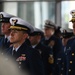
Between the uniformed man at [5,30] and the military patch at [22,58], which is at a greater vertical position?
the uniformed man at [5,30]

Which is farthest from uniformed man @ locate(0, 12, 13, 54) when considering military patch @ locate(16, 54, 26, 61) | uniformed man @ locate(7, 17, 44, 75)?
military patch @ locate(16, 54, 26, 61)

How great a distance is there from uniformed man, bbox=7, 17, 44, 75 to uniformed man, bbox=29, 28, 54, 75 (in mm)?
1470

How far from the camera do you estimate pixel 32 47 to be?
15.4 feet

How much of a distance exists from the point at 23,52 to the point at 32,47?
0.78 metres

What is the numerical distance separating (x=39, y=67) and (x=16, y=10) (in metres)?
5.05

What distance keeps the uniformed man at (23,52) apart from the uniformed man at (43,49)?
1470mm

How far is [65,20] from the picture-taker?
862 centimetres

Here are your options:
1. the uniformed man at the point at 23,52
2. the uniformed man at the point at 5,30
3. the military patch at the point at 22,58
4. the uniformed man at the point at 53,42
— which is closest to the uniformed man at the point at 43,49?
the uniformed man at the point at 53,42

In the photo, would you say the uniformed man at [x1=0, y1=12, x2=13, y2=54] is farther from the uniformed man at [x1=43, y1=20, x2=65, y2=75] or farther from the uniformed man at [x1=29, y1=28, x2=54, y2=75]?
the uniformed man at [x1=43, y1=20, x2=65, y2=75]

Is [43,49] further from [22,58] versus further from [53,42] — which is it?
[22,58]

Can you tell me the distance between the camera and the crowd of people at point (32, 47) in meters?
3.85

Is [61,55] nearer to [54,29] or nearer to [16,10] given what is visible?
[54,29]

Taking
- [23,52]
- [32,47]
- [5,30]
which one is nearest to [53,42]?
[5,30]

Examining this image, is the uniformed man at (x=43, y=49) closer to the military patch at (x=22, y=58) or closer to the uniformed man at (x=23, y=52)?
the uniformed man at (x=23, y=52)
